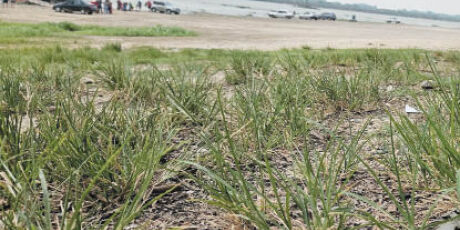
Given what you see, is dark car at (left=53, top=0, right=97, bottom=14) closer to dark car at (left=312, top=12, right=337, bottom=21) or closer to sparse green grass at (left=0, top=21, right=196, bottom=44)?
sparse green grass at (left=0, top=21, right=196, bottom=44)

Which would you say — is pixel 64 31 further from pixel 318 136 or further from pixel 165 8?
pixel 165 8

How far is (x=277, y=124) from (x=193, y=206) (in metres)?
0.92

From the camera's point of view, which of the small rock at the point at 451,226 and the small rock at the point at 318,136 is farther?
the small rock at the point at 318,136

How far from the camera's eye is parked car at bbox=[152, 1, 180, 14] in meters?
48.2

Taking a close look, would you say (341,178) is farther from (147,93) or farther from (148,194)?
(147,93)

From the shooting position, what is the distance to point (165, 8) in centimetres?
4900

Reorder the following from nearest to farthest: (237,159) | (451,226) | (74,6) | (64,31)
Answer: (451,226), (237,159), (64,31), (74,6)

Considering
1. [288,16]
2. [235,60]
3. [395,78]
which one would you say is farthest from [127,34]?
[288,16]

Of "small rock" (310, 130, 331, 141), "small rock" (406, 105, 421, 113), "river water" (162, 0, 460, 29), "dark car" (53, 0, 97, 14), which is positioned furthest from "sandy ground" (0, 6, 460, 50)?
"river water" (162, 0, 460, 29)

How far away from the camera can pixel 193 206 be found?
150 centimetres

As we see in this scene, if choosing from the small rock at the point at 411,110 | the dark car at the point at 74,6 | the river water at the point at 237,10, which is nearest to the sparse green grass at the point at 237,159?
the small rock at the point at 411,110

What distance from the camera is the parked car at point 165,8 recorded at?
48.2 m

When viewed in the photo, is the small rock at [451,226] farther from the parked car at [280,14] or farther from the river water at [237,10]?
the parked car at [280,14]

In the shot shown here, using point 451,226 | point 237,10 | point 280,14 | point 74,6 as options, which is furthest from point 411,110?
point 237,10
